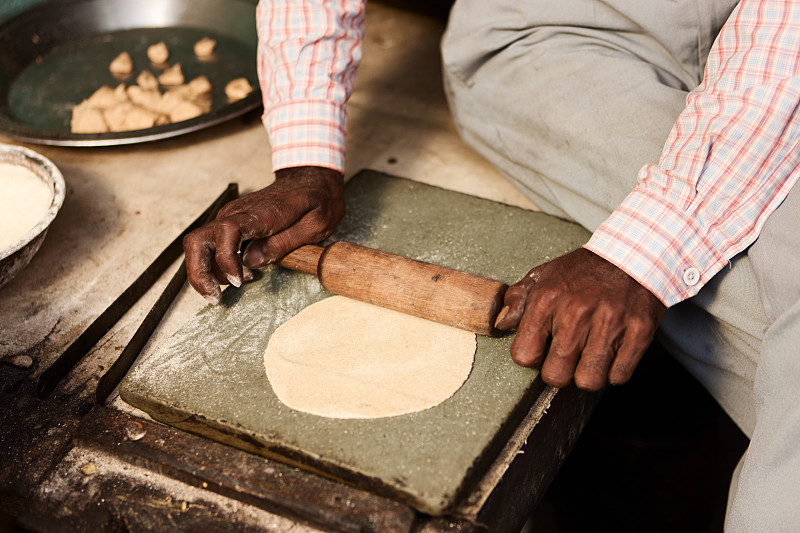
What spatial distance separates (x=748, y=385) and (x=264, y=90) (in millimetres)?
1361

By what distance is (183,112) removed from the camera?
226 cm

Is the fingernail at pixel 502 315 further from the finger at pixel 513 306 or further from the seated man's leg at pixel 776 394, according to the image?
the seated man's leg at pixel 776 394

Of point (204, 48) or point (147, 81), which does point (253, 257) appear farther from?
point (204, 48)

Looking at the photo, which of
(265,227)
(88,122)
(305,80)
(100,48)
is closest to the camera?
(265,227)

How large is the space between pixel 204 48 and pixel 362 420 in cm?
189

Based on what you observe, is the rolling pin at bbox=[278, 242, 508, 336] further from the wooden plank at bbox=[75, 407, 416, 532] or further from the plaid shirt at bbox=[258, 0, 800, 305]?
the wooden plank at bbox=[75, 407, 416, 532]

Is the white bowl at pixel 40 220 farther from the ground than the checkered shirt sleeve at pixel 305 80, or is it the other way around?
the checkered shirt sleeve at pixel 305 80

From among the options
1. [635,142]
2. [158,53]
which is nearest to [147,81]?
[158,53]

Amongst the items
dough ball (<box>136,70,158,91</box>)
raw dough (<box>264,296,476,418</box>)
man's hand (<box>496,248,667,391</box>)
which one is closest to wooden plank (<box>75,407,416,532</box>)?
raw dough (<box>264,296,476,418</box>)

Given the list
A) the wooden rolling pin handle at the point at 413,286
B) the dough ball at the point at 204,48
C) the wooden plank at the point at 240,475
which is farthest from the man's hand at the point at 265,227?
the dough ball at the point at 204,48

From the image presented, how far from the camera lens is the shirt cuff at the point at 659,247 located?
1333 mm

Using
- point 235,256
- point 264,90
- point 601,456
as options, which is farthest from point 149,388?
point 601,456

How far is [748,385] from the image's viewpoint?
1512 mm

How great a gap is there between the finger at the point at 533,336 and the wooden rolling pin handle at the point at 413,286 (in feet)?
0.26
